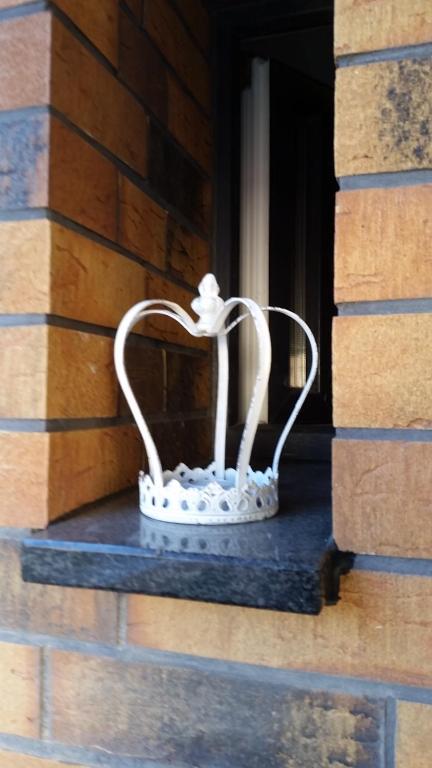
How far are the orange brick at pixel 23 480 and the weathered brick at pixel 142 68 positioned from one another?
0.52m

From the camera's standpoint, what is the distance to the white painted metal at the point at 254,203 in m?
1.21

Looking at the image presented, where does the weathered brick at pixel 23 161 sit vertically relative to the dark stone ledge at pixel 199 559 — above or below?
above

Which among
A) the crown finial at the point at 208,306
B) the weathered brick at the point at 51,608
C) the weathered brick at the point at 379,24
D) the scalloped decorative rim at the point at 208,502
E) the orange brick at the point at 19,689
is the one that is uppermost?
the weathered brick at the point at 379,24

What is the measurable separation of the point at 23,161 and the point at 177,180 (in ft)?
1.29

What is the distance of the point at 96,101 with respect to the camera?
821 millimetres

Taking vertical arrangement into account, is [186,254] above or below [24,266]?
above

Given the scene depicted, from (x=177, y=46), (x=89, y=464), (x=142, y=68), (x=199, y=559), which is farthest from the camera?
(x=177, y=46)

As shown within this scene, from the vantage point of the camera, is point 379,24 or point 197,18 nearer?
point 379,24

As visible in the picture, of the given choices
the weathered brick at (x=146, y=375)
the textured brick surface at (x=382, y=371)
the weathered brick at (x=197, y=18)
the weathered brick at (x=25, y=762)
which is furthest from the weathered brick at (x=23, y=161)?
the weathered brick at (x=25, y=762)

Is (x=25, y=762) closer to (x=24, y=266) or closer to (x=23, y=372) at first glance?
(x=23, y=372)

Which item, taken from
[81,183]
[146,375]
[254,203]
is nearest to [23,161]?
[81,183]

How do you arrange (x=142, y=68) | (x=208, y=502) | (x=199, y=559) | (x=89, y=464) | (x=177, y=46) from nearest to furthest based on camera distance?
(x=199, y=559) → (x=208, y=502) → (x=89, y=464) → (x=142, y=68) → (x=177, y=46)

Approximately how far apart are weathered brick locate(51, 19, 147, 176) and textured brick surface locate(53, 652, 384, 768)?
2.11 ft

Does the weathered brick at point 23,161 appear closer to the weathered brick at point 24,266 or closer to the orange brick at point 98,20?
the weathered brick at point 24,266
